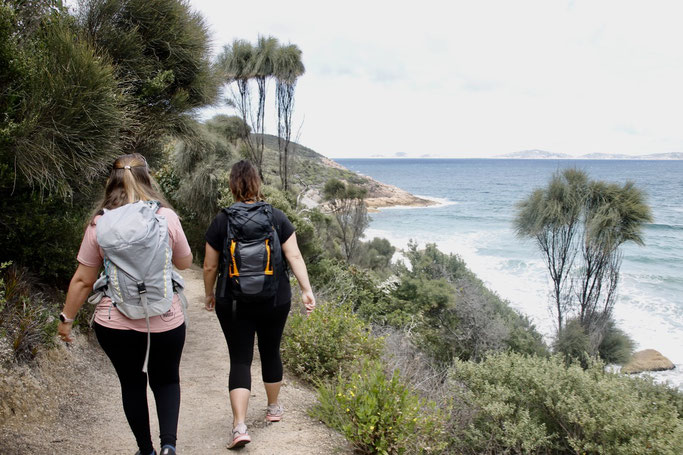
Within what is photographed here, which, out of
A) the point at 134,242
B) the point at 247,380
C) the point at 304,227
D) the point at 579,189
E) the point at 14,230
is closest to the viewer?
the point at 134,242

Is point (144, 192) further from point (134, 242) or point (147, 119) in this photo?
point (147, 119)

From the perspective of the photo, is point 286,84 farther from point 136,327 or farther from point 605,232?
point 136,327

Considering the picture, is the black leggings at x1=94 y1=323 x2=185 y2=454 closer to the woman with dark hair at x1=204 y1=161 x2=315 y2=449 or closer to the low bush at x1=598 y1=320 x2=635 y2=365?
the woman with dark hair at x1=204 y1=161 x2=315 y2=449

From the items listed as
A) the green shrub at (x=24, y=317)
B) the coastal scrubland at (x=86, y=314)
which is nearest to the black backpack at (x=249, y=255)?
the coastal scrubland at (x=86, y=314)

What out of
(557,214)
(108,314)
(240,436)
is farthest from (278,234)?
(557,214)

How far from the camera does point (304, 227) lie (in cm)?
988

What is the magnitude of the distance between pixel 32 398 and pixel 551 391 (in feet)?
13.0

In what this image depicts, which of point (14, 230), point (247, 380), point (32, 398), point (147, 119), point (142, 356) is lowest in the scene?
point (32, 398)

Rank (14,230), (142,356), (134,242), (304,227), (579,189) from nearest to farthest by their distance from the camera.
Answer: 1. (134,242)
2. (142,356)
3. (14,230)
4. (304,227)
5. (579,189)

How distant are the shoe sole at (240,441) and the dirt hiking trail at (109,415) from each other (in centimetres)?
7

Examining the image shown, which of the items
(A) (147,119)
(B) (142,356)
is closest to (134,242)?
(B) (142,356)

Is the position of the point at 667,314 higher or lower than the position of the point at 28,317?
lower

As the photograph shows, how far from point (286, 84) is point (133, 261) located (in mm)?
12651

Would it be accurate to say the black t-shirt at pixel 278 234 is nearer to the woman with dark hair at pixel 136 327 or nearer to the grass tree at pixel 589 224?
the woman with dark hair at pixel 136 327
